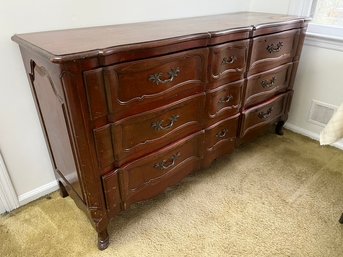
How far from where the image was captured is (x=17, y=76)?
1295 millimetres

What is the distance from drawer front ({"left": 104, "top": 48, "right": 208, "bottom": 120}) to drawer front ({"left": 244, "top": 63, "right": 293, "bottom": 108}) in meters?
0.48

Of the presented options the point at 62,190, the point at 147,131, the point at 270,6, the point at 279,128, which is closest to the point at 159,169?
the point at 147,131

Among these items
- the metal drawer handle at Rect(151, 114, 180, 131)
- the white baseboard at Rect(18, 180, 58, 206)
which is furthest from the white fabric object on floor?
the white baseboard at Rect(18, 180, 58, 206)

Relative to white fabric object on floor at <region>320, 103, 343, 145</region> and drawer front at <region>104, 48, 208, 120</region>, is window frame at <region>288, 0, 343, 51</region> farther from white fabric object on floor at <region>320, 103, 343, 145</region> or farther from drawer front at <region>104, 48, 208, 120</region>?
drawer front at <region>104, 48, 208, 120</region>

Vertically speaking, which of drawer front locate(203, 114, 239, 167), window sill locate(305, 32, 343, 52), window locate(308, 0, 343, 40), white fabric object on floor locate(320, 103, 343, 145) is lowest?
drawer front locate(203, 114, 239, 167)

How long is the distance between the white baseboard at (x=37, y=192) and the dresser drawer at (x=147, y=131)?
2.30 feet

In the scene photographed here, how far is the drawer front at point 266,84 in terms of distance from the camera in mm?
1653

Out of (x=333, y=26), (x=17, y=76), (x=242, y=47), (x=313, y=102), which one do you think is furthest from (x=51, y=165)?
(x=333, y=26)

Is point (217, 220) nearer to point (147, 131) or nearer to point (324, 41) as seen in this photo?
point (147, 131)

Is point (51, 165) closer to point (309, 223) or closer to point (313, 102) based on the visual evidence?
point (309, 223)

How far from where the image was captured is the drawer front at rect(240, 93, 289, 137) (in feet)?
5.74

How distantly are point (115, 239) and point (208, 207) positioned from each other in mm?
545

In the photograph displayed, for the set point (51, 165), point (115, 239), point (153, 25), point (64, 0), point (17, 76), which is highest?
point (64, 0)

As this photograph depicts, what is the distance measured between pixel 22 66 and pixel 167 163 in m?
0.85
